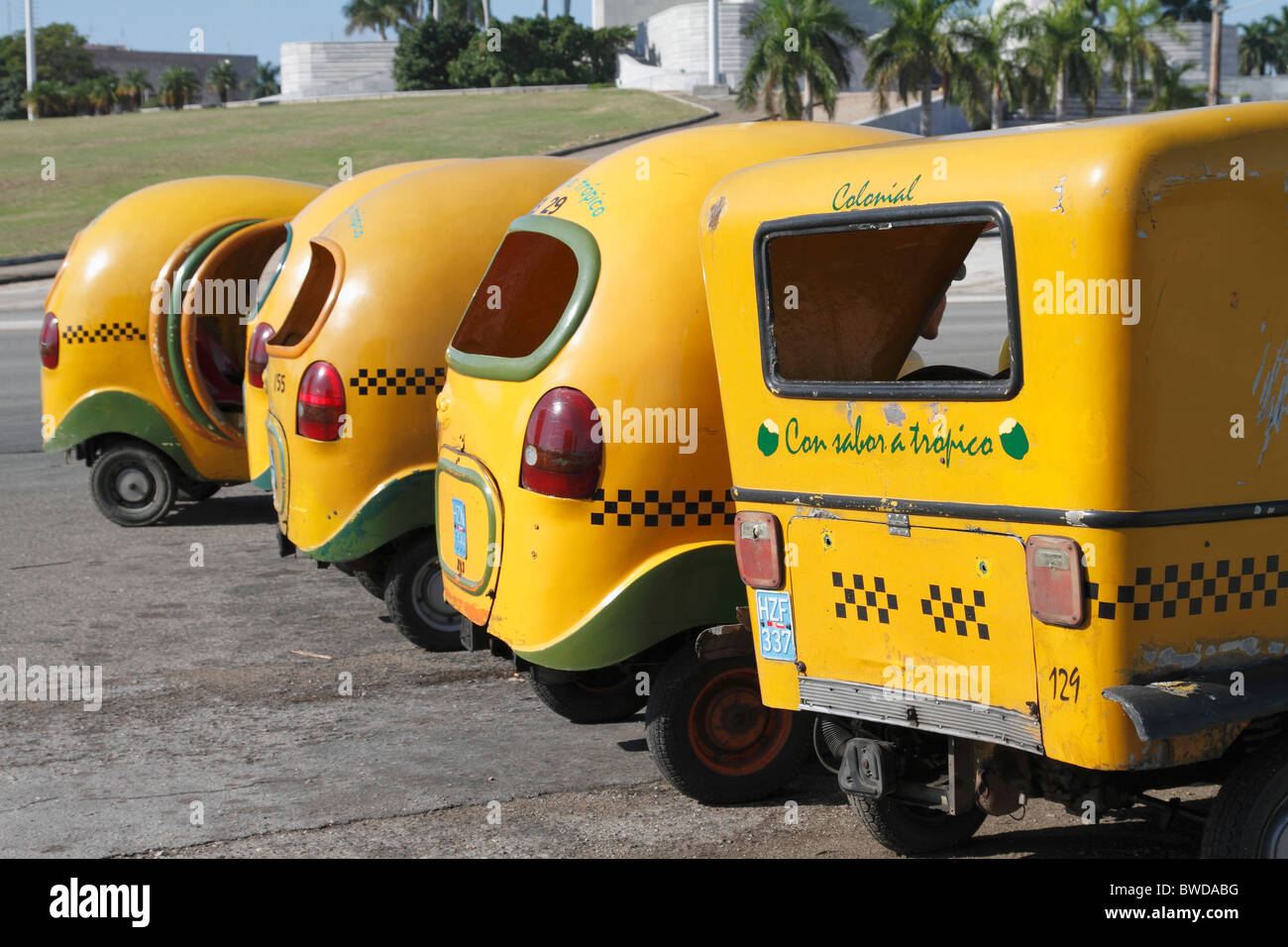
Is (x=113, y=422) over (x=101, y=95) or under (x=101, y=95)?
under

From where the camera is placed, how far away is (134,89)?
10012cm

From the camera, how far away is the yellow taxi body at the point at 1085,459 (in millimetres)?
3604

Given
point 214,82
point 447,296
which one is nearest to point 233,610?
point 447,296

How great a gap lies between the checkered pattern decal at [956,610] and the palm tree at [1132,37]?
201ft

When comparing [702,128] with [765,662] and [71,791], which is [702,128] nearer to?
[765,662]

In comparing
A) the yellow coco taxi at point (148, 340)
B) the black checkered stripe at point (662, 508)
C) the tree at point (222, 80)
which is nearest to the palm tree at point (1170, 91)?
the yellow coco taxi at point (148, 340)

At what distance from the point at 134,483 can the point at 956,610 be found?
8.12 meters

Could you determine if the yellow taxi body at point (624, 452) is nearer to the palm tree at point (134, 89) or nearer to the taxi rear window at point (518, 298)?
the taxi rear window at point (518, 298)

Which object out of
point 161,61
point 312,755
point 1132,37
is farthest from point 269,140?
point 161,61

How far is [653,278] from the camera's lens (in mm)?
5090

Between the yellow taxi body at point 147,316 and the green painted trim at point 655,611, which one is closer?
the green painted trim at point 655,611

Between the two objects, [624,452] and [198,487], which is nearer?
[624,452]

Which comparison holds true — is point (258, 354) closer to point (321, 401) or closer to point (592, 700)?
point (321, 401)
